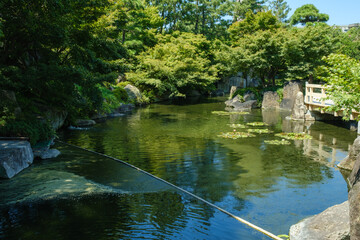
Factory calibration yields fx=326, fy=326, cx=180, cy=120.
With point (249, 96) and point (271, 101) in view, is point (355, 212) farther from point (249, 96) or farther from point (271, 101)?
point (249, 96)

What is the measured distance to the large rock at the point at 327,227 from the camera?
16.5ft

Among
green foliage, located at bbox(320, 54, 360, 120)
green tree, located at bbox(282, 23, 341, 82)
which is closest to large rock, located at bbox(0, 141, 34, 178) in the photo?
green foliage, located at bbox(320, 54, 360, 120)

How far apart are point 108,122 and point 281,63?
17190 millimetres

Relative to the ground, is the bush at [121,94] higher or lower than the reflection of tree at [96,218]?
higher

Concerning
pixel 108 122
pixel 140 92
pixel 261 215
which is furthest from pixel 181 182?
pixel 140 92

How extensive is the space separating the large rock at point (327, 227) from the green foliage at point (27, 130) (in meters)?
8.45

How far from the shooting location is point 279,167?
34.3 feet

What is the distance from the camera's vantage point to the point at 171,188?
8297mm

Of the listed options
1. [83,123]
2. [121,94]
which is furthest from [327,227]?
[121,94]

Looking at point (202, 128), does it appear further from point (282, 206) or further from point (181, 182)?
point (282, 206)

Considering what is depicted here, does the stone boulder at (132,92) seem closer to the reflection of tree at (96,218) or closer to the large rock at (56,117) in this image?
the large rock at (56,117)

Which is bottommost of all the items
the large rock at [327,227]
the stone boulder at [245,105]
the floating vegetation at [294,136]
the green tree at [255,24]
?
the large rock at [327,227]

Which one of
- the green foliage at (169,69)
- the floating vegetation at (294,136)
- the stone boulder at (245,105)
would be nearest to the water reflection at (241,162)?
the floating vegetation at (294,136)

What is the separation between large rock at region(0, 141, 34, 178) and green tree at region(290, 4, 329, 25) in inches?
1964
